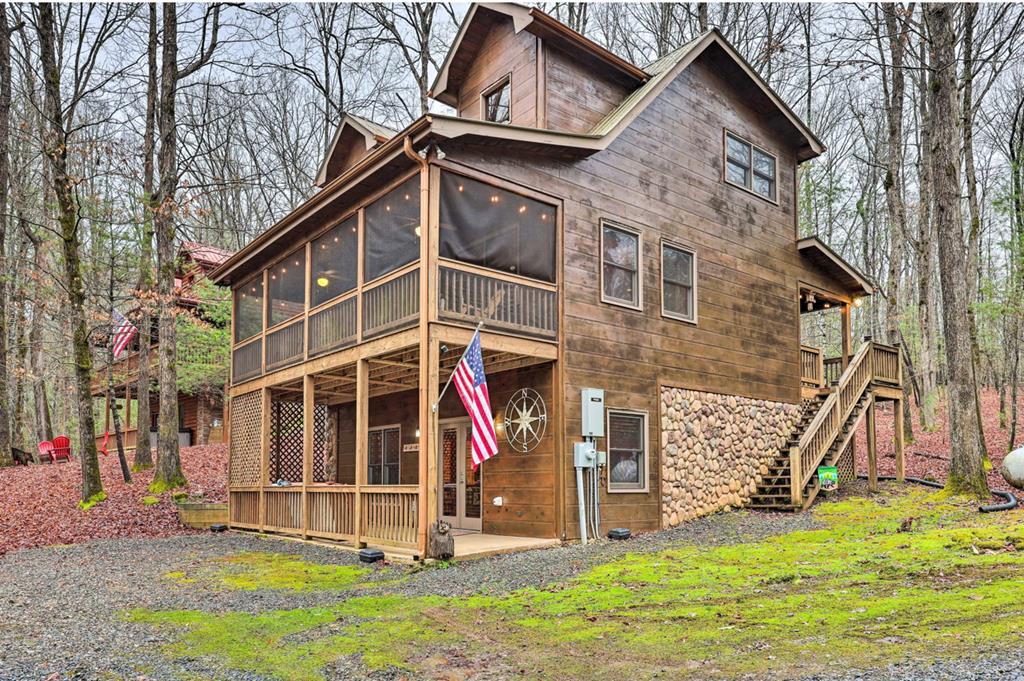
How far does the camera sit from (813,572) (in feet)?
24.3

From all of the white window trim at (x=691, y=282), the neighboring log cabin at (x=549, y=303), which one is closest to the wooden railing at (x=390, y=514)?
the neighboring log cabin at (x=549, y=303)

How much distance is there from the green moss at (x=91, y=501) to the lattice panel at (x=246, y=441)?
2.61 metres

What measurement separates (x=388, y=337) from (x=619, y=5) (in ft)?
67.0

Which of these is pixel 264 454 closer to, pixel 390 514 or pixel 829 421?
pixel 390 514

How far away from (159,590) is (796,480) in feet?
34.3

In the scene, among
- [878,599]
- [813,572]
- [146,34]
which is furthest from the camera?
[146,34]

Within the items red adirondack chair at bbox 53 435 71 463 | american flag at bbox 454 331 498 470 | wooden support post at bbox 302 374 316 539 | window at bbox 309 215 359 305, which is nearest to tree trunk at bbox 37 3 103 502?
window at bbox 309 215 359 305

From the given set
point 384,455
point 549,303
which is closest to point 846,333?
point 549,303

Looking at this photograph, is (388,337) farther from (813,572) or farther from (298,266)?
(813,572)

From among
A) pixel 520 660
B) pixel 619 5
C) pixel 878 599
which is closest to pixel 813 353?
pixel 878 599

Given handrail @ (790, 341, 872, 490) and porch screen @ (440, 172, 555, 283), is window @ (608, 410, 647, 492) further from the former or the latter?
handrail @ (790, 341, 872, 490)

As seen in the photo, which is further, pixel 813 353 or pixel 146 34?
pixel 146 34

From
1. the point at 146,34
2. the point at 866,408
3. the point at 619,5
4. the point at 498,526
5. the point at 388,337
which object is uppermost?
the point at 619,5

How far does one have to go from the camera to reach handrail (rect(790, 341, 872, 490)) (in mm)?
13941
